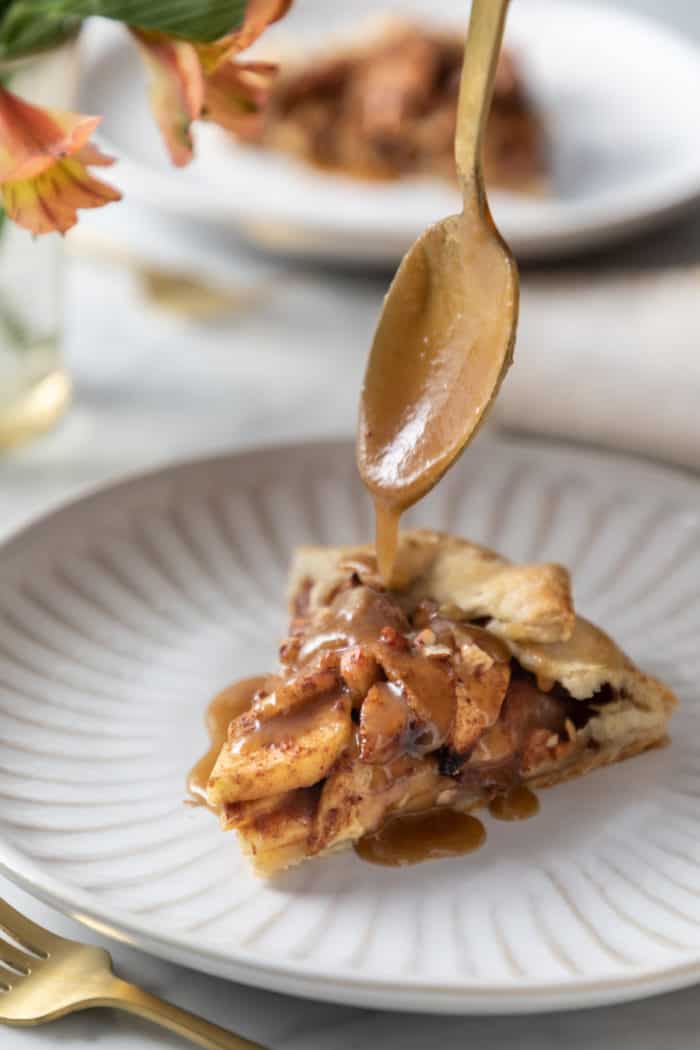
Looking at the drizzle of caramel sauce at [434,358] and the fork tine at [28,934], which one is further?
the drizzle of caramel sauce at [434,358]

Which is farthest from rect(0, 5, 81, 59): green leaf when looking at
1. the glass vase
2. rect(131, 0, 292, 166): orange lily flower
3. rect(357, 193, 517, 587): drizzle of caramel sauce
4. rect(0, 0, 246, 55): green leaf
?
rect(357, 193, 517, 587): drizzle of caramel sauce

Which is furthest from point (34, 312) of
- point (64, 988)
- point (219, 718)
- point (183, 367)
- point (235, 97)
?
point (64, 988)

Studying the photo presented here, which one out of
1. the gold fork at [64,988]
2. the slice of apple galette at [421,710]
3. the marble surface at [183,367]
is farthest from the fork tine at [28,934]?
the marble surface at [183,367]

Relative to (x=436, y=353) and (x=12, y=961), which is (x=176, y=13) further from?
(x=12, y=961)

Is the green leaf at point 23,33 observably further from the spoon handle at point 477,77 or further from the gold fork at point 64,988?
the gold fork at point 64,988

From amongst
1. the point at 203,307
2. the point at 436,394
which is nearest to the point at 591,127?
the point at 203,307

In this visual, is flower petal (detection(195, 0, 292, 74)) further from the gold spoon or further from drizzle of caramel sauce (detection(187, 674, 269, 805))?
drizzle of caramel sauce (detection(187, 674, 269, 805))

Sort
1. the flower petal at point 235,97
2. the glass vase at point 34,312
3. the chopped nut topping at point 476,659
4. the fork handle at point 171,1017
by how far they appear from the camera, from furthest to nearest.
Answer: the glass vase at point 34,312 < the flower petal at point 235,97 < the chopped nut topping at point 476,659 < the fork handle at point 171,1017
